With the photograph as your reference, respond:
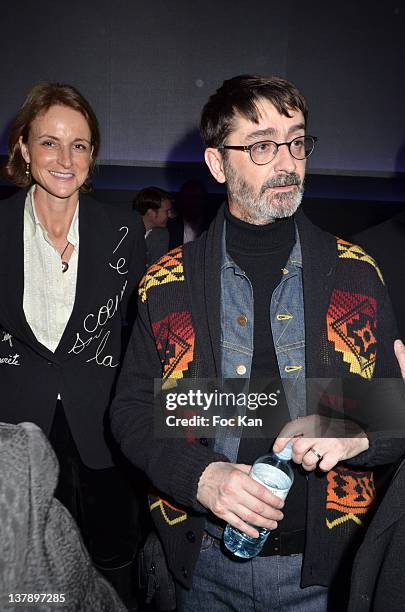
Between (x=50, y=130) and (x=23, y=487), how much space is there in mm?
1828

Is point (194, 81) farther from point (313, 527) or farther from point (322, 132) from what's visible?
point (313, 527)

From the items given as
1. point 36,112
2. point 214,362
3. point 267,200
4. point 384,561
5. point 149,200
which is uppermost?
point 36,112

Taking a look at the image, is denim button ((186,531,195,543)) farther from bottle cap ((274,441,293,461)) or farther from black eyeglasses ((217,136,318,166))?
black eyeglasses ((217,136,318,166))

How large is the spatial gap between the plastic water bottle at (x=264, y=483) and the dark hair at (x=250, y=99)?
35.9 inches

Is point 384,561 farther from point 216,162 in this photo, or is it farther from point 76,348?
point 76,348

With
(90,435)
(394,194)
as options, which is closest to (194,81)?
(394,194)

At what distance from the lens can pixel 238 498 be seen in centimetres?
126

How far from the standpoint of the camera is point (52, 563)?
0.68 meters

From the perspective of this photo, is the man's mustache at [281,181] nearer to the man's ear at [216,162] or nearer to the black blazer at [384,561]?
the man's ear at [216,162]

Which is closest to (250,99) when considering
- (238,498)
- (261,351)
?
(261,351)

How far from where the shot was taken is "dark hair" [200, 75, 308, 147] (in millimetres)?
1634

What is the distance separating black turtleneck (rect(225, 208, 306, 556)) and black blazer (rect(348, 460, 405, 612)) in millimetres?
379

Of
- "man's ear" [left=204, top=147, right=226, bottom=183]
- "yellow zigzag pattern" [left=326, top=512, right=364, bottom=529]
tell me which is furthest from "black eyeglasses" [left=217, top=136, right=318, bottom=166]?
"yellow zigzag pattern" [left=326, top=512, right=364, bottom=529]

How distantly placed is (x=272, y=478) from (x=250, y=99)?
3.34 feet
